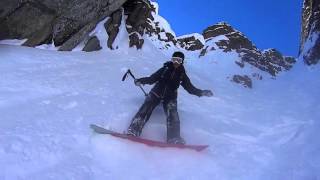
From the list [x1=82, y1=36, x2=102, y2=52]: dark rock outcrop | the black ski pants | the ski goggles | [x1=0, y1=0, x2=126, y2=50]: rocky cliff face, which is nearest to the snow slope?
the black ski pants

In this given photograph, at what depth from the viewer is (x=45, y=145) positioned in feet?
22.4

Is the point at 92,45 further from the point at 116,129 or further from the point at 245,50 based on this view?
the point at 245,50

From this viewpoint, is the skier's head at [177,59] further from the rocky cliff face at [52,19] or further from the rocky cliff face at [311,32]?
the rocky cliff face at [311,32]

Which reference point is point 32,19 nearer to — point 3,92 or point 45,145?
point 3,92

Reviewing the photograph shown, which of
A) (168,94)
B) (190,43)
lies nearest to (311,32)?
(190,43)

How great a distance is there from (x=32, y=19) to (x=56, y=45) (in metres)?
1.69

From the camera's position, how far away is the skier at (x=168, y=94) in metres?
8.77

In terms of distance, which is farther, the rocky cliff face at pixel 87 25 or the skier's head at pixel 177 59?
the rocky cliff face at pixel 87 25

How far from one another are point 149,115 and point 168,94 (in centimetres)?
83

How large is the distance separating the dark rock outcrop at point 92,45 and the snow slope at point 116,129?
331 cm

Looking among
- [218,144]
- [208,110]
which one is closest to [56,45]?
[208,110]

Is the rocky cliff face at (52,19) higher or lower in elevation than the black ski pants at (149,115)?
higher

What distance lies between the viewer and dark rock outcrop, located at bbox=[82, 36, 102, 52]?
1955 cm

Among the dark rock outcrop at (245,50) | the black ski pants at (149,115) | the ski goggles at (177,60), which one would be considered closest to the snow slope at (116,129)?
the black ski pants at (149,115)
